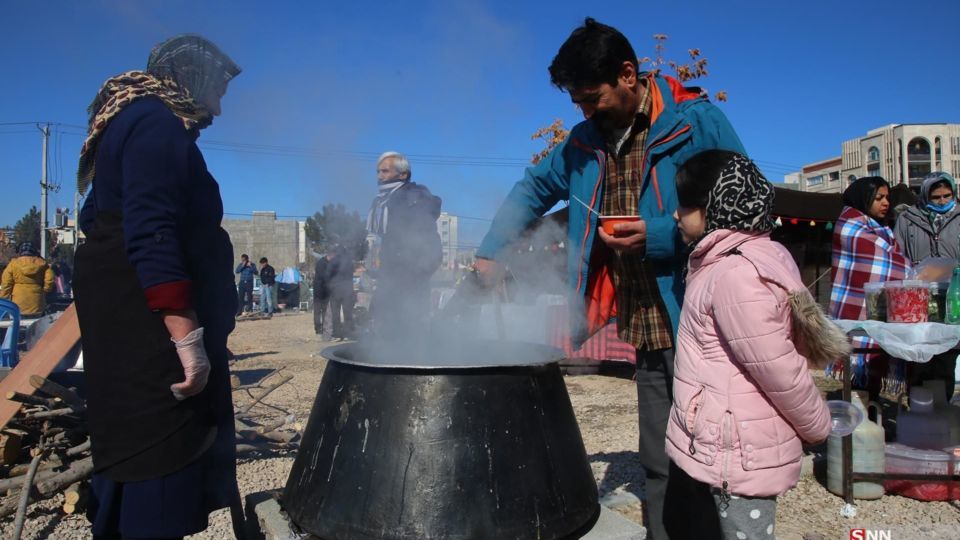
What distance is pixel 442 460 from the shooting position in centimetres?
166

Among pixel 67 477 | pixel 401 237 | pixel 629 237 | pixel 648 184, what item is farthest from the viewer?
pixel 401 237

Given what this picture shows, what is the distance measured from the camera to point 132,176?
1659 mm

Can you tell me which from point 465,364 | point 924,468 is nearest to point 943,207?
point 924,468

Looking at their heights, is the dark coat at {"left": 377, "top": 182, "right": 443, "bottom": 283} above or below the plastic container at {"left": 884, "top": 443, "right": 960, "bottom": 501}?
above

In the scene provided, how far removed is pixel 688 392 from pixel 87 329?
184 centimetres

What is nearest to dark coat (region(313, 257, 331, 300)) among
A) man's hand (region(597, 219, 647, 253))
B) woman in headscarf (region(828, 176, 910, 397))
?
woman in headscarf (region(828, 176, 910, 397))

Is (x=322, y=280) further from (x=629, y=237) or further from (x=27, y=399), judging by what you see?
(x=629, y=237)

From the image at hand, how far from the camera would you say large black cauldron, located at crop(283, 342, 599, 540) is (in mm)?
1637

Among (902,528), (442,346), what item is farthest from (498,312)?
(902,528)

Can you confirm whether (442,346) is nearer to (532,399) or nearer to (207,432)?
(532,399)

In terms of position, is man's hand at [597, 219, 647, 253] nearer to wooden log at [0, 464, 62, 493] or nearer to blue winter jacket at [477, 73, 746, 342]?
blue winter jacket at [477, 73, 746, 342]

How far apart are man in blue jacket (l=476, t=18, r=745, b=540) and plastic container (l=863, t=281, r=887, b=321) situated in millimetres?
1964

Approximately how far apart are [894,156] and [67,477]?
262 feet

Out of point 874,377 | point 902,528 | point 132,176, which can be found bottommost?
point 902,528
